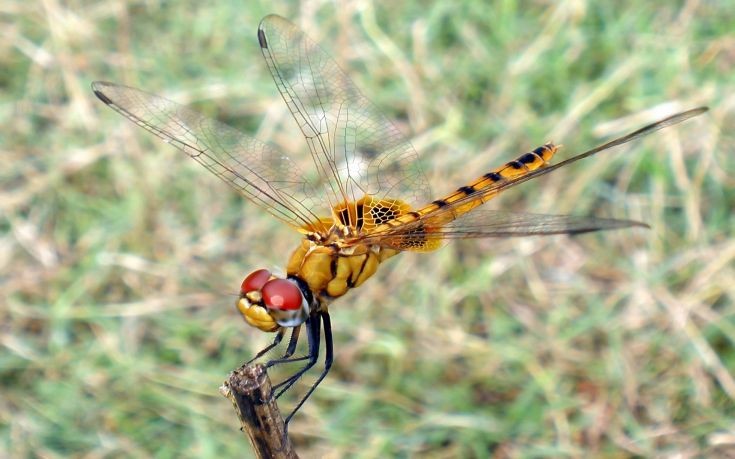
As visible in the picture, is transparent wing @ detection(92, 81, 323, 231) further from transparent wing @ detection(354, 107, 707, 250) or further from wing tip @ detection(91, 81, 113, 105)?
transparent wing @ detection(354, 107, 707, 250)

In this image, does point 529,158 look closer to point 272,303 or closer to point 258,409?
point 272,303

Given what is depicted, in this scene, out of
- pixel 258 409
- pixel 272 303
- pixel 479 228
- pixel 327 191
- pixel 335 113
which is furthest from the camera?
pixel 335 113

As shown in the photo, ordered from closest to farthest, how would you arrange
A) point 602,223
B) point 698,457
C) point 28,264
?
1. point 602,223
2. point 698,457
3. point 28,264

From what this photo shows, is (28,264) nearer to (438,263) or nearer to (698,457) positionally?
(438,263)

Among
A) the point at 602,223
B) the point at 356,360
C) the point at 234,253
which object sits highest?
the point at 234,253

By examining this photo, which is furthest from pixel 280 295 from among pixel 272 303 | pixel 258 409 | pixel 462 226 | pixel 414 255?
pixel 414 255

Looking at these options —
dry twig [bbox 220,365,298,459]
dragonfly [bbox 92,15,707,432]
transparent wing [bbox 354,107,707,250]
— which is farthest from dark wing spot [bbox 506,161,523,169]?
dry twig [bbox 220,365,298,459]

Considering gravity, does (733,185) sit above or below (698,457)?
above

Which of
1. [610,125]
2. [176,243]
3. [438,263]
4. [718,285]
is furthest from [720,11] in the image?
[176,243]
